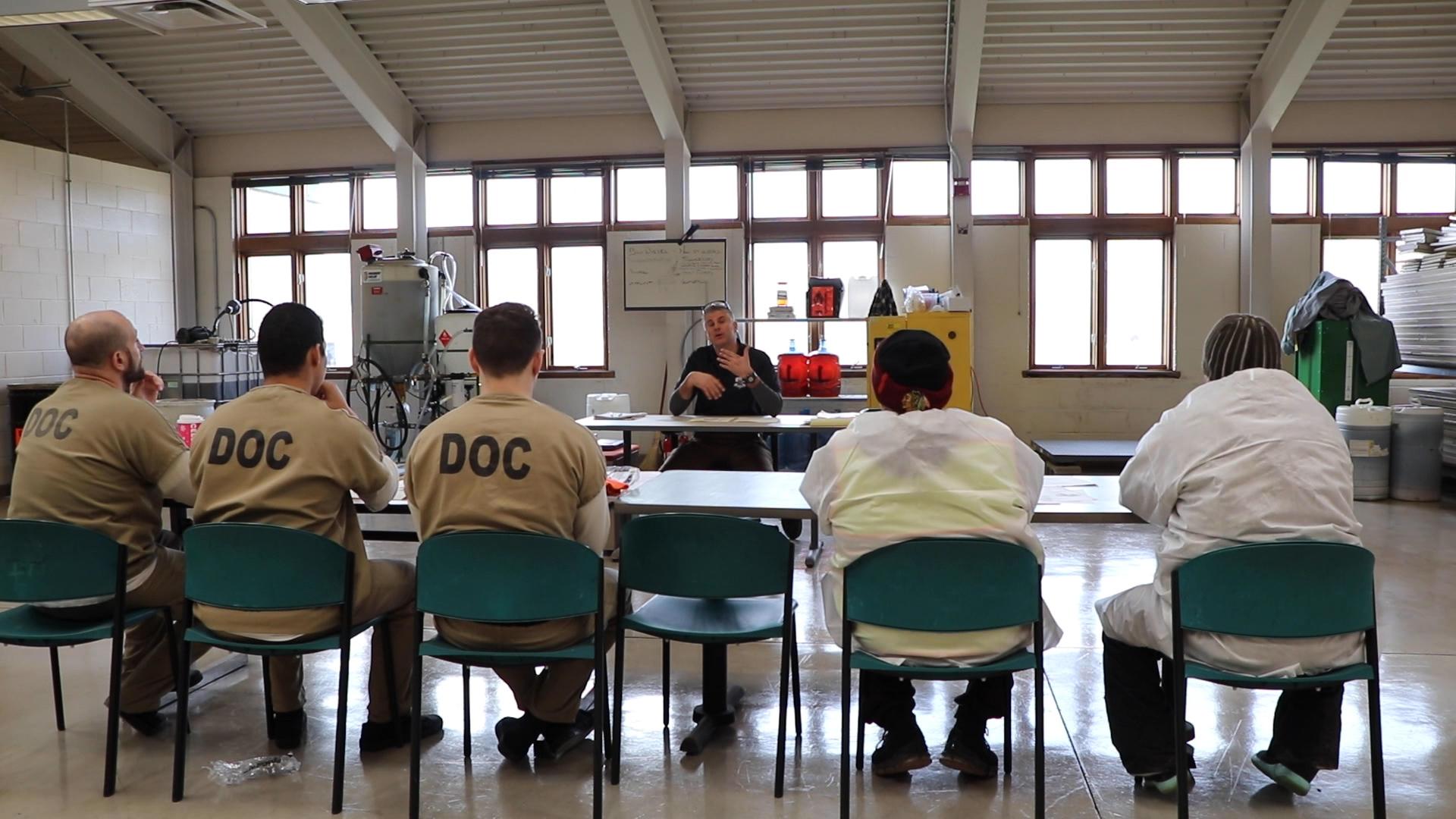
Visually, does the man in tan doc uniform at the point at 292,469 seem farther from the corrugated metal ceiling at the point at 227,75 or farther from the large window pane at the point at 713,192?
the large window pane at the point at 713,192

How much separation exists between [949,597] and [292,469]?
5.19ft

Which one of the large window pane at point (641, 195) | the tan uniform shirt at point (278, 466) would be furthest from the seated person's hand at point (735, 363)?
the large window pane at point (641, 195)

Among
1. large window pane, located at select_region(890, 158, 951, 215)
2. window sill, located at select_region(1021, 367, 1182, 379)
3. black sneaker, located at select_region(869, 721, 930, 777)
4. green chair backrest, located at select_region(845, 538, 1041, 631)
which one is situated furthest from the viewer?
large window pane, located at select_region(890, 158, 951, 215)

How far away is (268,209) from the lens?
9352mm

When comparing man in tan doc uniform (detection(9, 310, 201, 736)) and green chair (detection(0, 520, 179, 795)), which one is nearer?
green chair (detection(0, 520, 179, 795))

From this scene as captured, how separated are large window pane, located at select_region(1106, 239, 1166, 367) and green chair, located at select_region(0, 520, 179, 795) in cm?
797

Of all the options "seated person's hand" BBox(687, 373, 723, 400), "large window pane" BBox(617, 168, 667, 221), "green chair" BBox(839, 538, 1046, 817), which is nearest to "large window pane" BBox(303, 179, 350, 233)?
"large window pane" BBox(617, 168, 667, 221)

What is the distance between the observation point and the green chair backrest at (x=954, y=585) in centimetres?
207

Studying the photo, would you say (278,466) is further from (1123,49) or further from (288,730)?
(1123,49)

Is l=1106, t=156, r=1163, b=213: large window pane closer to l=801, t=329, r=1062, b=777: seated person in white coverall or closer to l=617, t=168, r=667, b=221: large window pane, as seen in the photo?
l=617, t=168, r=667, b=221: large window pane

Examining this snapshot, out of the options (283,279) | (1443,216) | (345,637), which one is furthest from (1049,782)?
(283,279)

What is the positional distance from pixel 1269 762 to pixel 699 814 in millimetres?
1370

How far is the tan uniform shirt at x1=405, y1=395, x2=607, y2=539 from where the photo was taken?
89.2 inches

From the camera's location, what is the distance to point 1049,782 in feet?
7.91
